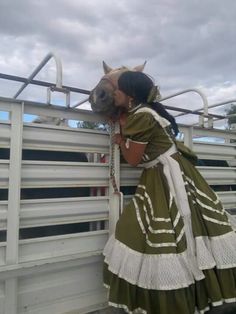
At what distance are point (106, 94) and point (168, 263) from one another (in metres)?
1.02

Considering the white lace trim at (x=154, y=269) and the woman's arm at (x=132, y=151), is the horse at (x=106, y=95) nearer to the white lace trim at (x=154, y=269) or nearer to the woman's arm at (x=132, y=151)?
the woman's arm at (x=132, y=151)

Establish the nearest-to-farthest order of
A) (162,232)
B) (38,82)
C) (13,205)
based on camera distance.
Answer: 1. (13,205)
2. (162,232)
3. (38,82)

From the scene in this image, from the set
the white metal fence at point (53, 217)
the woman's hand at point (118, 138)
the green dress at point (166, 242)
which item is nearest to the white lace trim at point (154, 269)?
the green dress at point (166, 242)

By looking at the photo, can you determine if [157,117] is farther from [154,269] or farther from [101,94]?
[154,269]

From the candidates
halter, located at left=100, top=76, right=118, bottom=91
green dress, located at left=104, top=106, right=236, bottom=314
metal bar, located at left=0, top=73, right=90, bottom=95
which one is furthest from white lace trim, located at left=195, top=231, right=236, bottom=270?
metal bar, located at left=0, top=73, right=90, bottom=95

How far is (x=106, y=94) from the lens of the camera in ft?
6.64


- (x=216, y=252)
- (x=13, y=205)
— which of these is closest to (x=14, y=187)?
(x=13, y=205)

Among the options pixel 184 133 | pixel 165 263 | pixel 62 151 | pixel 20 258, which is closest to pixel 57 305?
pixel 20 258

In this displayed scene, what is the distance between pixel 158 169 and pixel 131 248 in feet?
→ 1.65

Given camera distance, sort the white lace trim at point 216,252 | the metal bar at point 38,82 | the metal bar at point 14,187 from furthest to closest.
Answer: the metal bar at point 38,82, the white lace trim at point 216,252, the metal bar at point 14,187

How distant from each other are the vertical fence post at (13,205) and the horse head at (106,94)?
494 millimetres

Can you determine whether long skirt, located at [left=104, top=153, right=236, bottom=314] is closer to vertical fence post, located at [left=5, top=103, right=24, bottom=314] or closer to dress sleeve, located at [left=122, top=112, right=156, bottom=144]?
dress sleeve, located at [left=122, top=112, right=156, bottom=144]

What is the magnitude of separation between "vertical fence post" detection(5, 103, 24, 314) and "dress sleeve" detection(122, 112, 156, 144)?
23.4 inches

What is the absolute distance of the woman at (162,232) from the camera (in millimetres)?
1764
